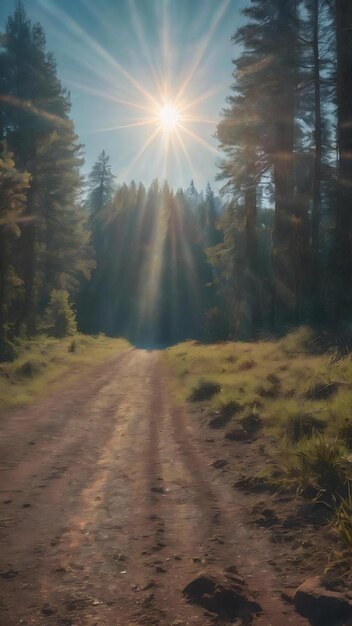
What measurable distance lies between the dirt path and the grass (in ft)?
12.3

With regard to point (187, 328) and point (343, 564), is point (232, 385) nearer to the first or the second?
point (343, 564)

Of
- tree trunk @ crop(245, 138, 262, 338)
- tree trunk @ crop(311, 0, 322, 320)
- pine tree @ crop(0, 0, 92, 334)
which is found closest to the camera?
tree trunk @ crop(311, 0, 322, 320)

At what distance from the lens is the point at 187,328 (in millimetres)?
65562

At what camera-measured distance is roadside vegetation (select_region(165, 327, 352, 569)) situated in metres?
5.36

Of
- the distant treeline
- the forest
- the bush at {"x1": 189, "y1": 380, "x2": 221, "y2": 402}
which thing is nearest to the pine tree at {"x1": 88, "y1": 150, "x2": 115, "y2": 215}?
the distant treeline

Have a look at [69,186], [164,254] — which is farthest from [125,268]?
[69,186]

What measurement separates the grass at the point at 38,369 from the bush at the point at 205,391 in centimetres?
396

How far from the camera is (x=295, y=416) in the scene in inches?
297

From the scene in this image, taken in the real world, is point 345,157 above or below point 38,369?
above

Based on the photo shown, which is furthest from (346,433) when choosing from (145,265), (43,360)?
(145,265)

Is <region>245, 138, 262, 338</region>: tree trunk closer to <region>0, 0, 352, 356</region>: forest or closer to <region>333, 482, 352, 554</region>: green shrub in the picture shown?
<region>0, 0, 352, 356</region>: forest

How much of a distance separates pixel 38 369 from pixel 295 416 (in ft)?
36.7

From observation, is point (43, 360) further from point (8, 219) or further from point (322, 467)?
point (322, 467)

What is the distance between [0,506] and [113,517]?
1.29m
